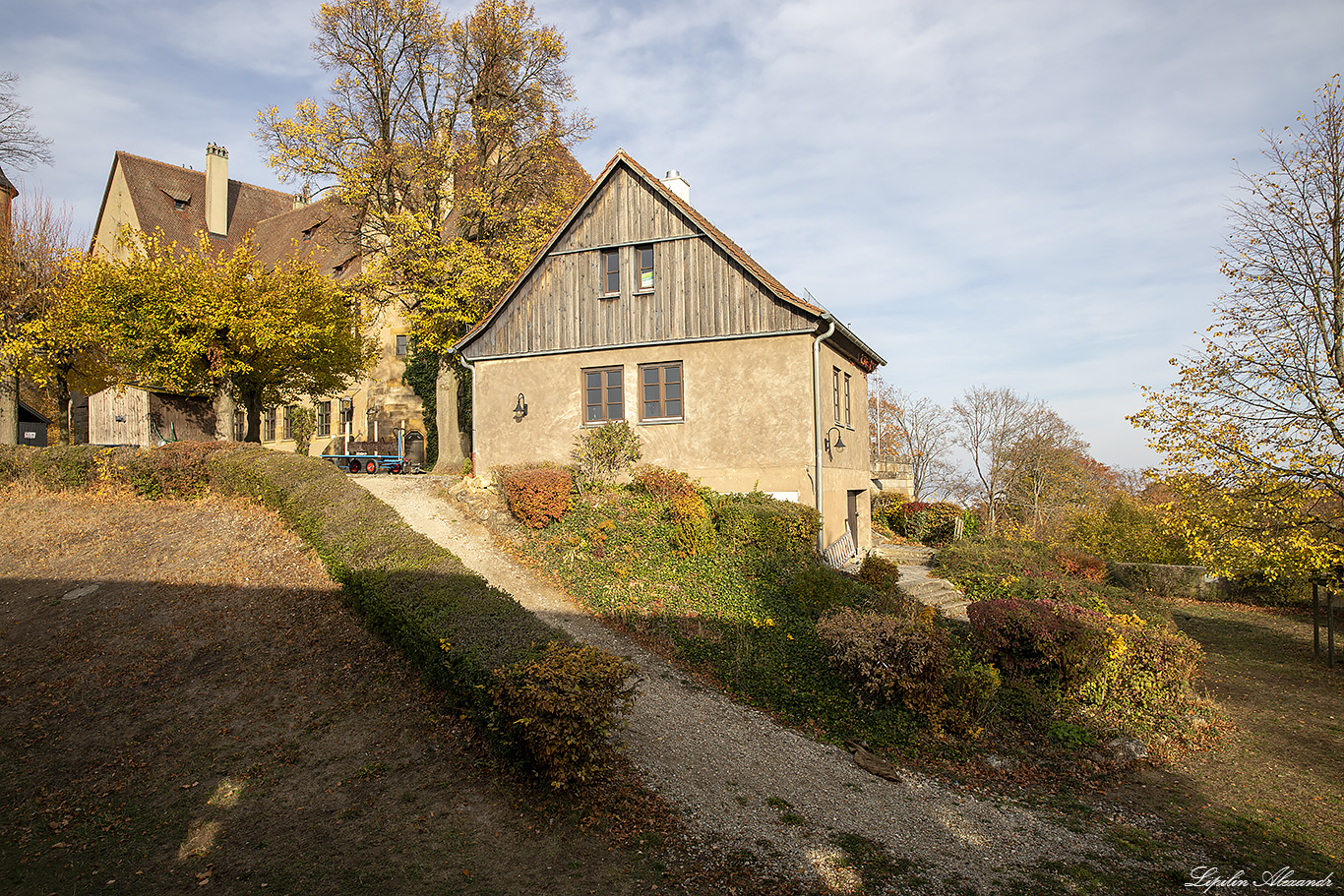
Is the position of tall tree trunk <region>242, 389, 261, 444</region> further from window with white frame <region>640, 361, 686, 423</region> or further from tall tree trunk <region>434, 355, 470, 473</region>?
window with white frame <region>640, 361, 686, 423</region>

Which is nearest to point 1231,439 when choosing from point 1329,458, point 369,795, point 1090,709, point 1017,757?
point 1329,458

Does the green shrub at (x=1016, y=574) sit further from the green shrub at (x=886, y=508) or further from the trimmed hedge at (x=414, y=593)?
the trimmed hedge at (x=414, y=593)

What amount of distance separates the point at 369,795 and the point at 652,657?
4.67m

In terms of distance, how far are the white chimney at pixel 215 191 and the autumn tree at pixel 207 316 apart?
22843 millimetres

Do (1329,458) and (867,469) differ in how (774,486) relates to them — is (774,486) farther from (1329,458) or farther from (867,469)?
(1329,458)

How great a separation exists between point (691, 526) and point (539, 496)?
3471 millimetres

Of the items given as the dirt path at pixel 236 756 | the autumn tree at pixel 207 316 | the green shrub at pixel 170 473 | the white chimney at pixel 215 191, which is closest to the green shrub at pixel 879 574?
the dirt path at pixel 236 756

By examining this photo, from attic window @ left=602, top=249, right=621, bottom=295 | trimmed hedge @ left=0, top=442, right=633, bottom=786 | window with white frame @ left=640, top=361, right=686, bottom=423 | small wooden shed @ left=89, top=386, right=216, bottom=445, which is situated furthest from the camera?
small wooden shed @ left=89, top=386, right=216, bottom=445

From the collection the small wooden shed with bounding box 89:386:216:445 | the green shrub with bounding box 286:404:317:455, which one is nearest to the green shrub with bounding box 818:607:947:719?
the small wooden shed with bounding box 89:386:216:445

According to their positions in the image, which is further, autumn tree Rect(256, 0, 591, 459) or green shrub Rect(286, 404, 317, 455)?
green shrub Rect(286, 404, 317, 455)

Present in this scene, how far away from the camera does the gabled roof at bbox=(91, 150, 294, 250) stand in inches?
1543

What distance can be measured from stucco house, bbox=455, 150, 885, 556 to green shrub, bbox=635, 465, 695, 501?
92 cm

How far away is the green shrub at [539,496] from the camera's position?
49.6ft

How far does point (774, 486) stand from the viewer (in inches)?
626
